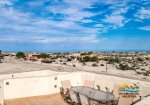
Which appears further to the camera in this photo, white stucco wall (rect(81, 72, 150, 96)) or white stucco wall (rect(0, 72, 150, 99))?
white stucco wall (rect(0, 72, 150, 99))

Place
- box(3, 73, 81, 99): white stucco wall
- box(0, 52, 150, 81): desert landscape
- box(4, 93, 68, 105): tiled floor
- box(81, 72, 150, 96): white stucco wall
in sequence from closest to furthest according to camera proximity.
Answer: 1. box(81, 72, 150, 96): white stucco wall
2. box(4, 93, 68, 105): tiled floor
3. box(3, 73, 81, 99): white stucco wall
4. box(0, 52, 150, 81): desert landscape

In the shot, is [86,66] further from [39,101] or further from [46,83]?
[39,101]

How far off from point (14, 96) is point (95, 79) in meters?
5.41

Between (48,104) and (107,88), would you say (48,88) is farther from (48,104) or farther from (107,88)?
(107,88)

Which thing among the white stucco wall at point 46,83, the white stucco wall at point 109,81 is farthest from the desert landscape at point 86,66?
the white stucco wall at point 46,83

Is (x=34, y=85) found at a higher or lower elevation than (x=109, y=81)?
lower

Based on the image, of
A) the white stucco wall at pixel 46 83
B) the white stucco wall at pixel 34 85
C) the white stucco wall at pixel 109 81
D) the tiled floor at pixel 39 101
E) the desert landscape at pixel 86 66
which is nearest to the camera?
the white stucco wall at pixel 109 81

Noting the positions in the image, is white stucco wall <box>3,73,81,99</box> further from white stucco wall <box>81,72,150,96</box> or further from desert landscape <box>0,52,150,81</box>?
desert landscape <box>0,52,150,81</box>

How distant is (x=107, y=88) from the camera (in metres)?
14.8

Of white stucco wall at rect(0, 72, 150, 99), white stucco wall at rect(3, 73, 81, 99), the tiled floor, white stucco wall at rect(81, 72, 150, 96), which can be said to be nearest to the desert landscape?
white stucco wall at rect(81, 72, 150, 96)

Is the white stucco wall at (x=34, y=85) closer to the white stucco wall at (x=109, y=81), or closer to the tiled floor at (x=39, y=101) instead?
the tiled floor at (x=39, y=101)

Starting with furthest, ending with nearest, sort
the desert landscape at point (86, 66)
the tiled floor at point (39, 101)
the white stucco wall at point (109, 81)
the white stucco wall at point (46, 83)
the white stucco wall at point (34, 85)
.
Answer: the desert landscape at point (86, 66) → the white stucco wall at point (34, 85) → the white stucco wall at point (46, 83) → the tiled floor at point (39, 101) → the white stucco wall at point (109, 81)

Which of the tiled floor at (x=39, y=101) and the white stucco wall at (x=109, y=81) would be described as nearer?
the white stucco wall at (x=109, y=81)

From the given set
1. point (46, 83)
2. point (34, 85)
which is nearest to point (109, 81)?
point (46, 83)
